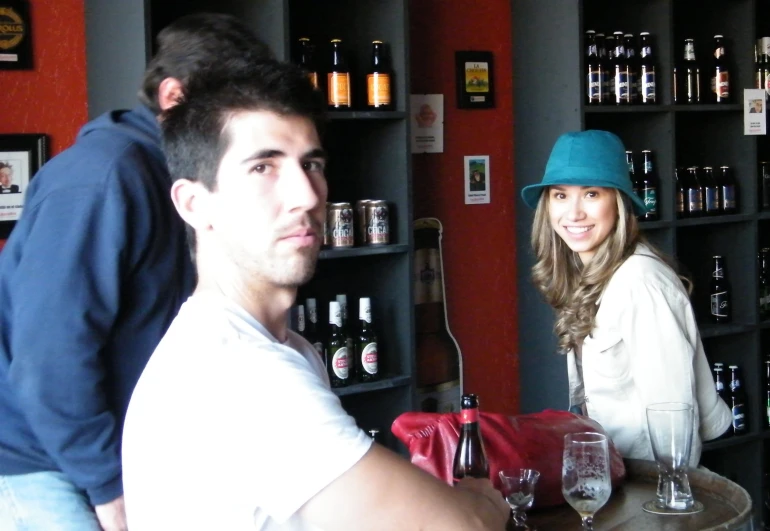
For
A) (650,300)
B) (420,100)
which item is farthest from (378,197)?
(650,300)

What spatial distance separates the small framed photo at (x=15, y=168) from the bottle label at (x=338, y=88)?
2.96ft

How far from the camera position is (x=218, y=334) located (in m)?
1.12

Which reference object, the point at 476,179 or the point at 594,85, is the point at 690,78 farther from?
the point at 476,179

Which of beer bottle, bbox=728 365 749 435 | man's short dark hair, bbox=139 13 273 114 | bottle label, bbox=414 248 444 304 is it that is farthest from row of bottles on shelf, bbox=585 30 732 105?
man's short dark hair, bbox=139 13 273 114

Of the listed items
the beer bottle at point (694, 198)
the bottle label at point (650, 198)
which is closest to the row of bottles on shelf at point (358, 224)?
the bottle label at point (650, 198)

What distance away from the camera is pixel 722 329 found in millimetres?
3811

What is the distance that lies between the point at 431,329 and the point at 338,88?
1035 millimetres

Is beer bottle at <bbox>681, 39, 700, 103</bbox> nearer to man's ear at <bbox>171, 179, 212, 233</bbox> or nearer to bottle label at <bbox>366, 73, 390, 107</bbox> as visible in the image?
bottle label at <bbox>366, 73, 390, 107</bbox>

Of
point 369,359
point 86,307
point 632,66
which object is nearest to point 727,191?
point 632,66

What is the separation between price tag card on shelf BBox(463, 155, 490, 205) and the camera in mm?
3631

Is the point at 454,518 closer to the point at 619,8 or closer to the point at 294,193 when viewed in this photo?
the point at 294,193

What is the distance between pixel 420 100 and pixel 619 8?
0.96m

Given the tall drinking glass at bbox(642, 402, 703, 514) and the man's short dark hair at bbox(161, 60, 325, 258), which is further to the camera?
the tall drinking glass at bbox(642, 402, 703, 514)

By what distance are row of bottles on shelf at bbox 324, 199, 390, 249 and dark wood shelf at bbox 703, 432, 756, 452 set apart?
1665 millimetres
